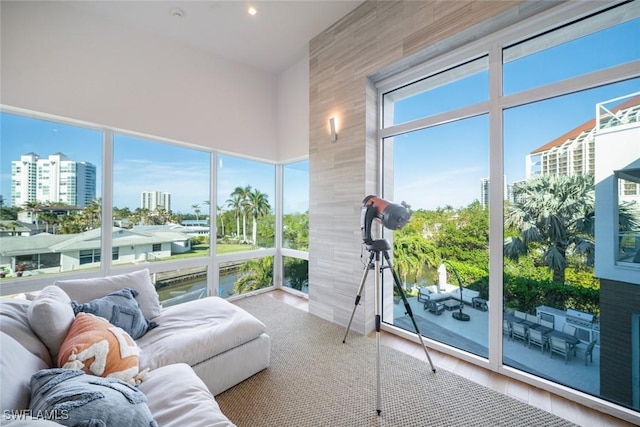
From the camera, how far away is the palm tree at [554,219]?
167cm

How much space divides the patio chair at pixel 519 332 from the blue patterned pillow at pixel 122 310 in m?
2.80

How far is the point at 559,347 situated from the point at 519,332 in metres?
0.23

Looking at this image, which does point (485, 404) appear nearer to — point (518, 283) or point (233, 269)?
point (518, 283)

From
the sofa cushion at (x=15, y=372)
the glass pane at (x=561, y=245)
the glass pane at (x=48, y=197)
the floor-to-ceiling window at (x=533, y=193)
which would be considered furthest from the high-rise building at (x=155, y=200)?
the glass pane at (x=561, y=245)

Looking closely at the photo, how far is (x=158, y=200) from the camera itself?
3086 millimetres

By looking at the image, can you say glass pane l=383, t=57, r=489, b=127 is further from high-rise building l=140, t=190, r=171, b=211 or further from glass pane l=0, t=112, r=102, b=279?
glass pane l=0, t=112, r=102, b=279

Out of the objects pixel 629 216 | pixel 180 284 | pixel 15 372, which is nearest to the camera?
pixel 15 372

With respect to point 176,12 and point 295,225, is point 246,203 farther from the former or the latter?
point 176,12

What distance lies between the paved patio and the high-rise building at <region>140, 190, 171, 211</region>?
10.1 ft

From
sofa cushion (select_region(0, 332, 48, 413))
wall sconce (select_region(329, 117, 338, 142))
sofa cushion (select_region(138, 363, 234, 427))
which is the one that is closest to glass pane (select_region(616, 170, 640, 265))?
wall sconce (select_region(329, 117, 338, 142))

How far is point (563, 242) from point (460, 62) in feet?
5.56

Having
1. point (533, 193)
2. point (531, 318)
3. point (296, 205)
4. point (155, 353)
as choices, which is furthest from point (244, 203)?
point (531, 318)

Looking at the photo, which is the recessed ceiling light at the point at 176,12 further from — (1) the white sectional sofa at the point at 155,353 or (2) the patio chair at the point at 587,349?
(2) the patio chair at the point at 587,349

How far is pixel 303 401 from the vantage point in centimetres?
167
